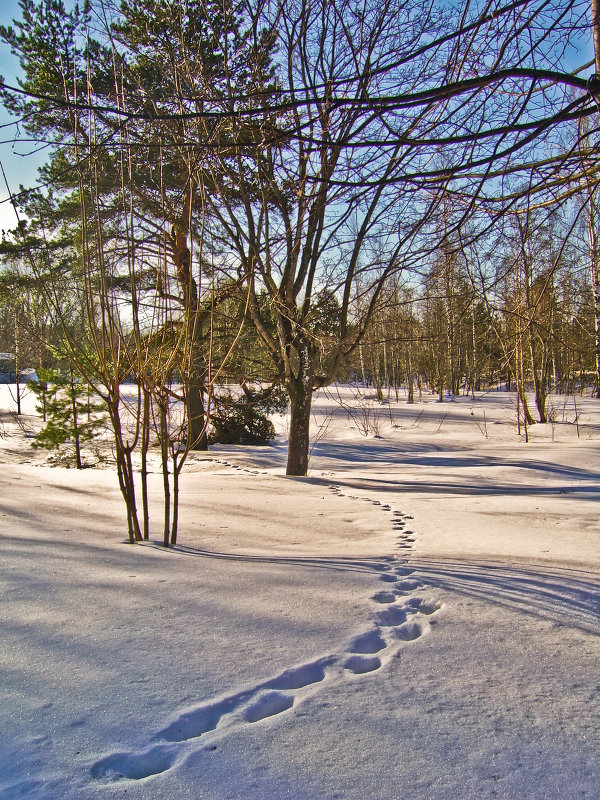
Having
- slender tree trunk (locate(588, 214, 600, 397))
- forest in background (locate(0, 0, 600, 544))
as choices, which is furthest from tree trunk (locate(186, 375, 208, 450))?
slender tree trunk (locate(588, 214, 600, 397))

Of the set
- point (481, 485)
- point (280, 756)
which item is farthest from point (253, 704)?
point (481, 485)

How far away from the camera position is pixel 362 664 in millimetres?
1825

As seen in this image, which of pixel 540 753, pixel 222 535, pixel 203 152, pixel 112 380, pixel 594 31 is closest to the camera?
pixel 540 753

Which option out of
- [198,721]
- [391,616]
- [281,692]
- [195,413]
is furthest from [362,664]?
[195,413]

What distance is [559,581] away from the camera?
2730 millimetres

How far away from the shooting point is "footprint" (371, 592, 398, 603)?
2.47 meters

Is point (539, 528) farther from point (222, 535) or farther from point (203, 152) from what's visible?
point (203, 152)

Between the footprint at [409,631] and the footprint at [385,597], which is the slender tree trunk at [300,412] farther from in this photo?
the footprint at [409,631]

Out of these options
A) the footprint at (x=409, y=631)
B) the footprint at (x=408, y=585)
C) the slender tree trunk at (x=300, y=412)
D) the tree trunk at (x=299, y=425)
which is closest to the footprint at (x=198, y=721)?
the footprint at (x=409, y=631)

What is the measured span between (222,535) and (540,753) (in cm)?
296

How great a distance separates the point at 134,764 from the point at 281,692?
18.7 inches

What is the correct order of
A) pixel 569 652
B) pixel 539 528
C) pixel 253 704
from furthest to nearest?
pixel 539 528 < pixel 569 652 < pixel 253 704

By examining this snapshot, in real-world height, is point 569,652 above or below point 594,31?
below

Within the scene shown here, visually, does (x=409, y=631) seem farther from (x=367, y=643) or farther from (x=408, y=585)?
(x=408, y=585)
